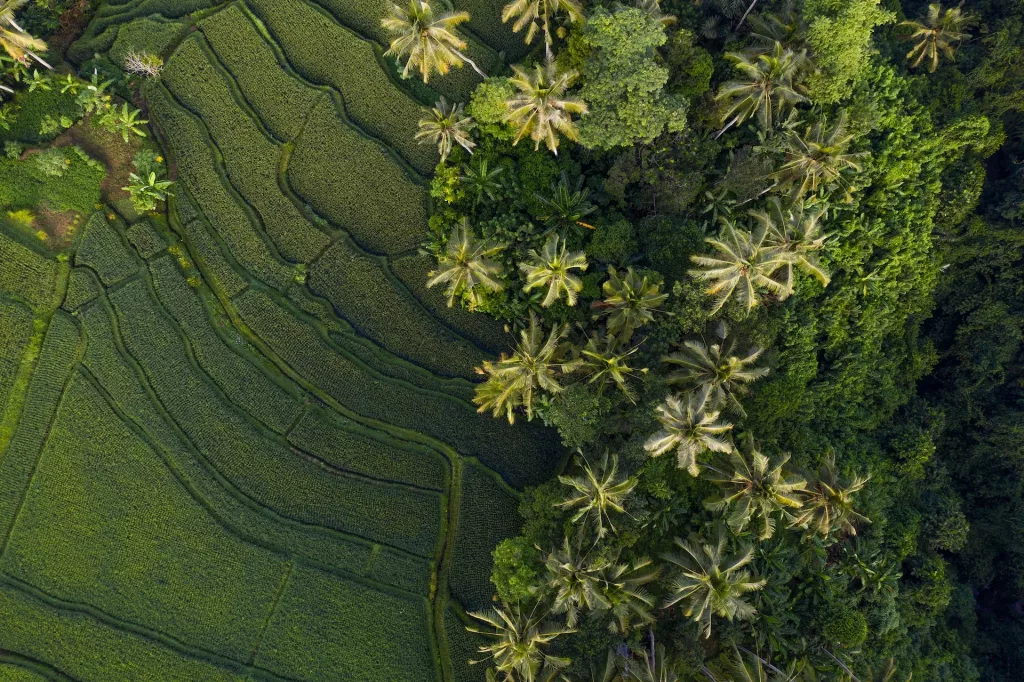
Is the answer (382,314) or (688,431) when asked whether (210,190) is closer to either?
(382,314)

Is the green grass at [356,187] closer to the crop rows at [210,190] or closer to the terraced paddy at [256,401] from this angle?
the terraced paddy at [256,401]

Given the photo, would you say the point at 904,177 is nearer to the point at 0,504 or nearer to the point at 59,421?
the point at 59,421

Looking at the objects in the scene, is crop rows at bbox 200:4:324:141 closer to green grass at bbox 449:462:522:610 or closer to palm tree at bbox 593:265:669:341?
palm tree at bbox 593:265:669:341

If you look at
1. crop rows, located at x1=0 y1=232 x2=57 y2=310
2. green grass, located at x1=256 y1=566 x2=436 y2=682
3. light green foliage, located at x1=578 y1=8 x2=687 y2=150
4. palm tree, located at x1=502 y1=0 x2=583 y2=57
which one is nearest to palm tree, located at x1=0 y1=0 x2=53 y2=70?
crop rows, located at x1=0 y1=232 x2=57 y2=310

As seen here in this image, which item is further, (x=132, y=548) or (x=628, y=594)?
(x=132, y=548)

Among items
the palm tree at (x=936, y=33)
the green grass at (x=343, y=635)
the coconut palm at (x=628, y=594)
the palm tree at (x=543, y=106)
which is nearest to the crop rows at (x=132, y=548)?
the green grass at (x=343, y=635)

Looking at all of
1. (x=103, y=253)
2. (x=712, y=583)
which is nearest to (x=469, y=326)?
(x=712, y=583)
